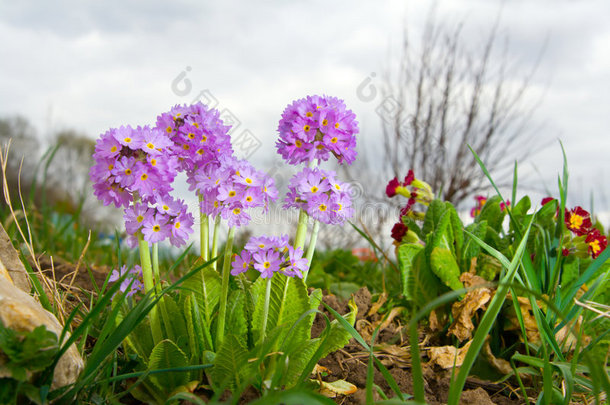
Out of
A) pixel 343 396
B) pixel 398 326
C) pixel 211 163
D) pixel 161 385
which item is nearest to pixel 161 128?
pixel 211 163

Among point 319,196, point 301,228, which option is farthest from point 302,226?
point 319,196

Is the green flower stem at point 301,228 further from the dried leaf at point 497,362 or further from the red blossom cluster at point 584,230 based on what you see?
the red blossom cluster at point 584,230

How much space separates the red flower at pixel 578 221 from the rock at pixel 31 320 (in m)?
1.89

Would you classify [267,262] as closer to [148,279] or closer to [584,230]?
[148,279]

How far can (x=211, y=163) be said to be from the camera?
4.53 ft

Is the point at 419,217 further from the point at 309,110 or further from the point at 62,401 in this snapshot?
the point at 62,401

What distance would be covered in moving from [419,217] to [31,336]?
5.54 ft

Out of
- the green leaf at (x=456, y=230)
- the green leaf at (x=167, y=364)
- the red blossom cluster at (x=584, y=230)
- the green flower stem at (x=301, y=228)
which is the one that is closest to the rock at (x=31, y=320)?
the green leaf at (x=167, y=364)

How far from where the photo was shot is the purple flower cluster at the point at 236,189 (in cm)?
125

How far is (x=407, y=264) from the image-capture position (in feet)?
6.35

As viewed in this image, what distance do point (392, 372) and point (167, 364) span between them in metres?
0.70

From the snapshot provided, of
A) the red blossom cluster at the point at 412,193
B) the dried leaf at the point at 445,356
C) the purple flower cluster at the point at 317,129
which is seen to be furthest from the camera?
the red blossom cluster at the point at 412,193

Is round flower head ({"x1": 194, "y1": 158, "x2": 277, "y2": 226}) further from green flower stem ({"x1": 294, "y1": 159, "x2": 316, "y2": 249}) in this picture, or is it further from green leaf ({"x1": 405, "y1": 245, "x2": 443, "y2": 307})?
green leaf ({"x1": 405, "y1": 245, "x2": 443, "y2": 307})

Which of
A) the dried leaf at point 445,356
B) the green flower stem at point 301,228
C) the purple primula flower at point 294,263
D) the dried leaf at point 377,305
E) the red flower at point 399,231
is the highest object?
the red flower at point 399,231
